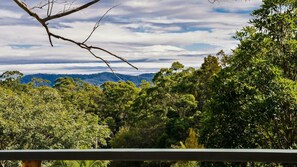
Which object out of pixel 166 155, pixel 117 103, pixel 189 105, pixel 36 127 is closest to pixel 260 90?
pixel 36 127

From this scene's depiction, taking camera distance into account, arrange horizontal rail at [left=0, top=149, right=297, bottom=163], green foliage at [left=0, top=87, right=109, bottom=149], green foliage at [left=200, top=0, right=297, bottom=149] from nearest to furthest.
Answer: horizontal rail at [left=0, top=149, right=297, bottom=163] < green foliage at [left=200, top=0, right=297, bottom=149] < green foliage at [left=0, top=87, right=109, bottom=149]

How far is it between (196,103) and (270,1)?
9.95m

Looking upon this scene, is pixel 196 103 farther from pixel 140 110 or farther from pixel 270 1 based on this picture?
pixel 270 1

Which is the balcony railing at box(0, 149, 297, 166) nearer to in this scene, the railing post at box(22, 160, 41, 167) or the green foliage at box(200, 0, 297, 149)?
the railing post at box(22, 160, 41, 167)

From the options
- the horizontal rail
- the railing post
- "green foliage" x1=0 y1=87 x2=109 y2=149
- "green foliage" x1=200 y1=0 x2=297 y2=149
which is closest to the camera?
the horizontal rail

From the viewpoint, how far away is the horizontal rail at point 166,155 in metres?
1.10

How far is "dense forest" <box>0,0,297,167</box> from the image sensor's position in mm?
10180

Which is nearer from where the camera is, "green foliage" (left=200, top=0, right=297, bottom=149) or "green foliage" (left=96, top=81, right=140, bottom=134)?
"green foliage" (left=200, top=0, right=297, bottom=149)

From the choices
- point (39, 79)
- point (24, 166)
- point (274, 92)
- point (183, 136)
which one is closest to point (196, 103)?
point (183, 136)

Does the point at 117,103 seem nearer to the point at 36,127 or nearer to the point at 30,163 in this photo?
the point at 36,127

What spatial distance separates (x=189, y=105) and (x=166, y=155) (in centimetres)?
1925

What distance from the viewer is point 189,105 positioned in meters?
20.3

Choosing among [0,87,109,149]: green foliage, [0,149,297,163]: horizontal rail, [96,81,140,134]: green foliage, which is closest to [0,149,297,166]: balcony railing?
[0,149,297,163]: horizontal rail

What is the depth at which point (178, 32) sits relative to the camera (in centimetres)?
3962
